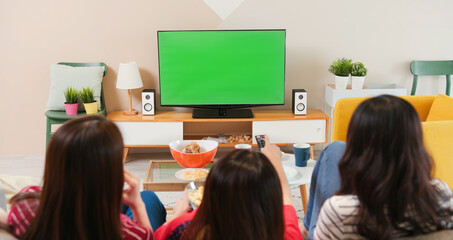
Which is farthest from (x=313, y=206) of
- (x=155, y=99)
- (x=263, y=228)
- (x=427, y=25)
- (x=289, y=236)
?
(x=427, y=25)

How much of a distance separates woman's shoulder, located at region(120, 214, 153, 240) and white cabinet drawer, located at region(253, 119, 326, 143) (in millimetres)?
2673

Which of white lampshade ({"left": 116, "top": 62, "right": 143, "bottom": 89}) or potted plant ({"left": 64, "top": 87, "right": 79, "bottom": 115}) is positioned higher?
white lampshade ({"left": 116, "top": 62, "right": 143, "bottom": 89})

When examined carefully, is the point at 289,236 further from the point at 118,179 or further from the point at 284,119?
the point at 284,119

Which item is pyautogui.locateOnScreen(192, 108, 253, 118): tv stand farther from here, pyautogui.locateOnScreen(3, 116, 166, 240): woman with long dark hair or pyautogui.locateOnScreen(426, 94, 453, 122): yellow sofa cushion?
pyautogui.locateOnScreen(3, 116, 166, 240): woman with long dark hair

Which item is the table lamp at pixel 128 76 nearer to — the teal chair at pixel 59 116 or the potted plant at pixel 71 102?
the teal chair at pixel 59 116

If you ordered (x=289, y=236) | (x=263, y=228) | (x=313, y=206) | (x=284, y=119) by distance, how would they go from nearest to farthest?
(x=263, y=228), (x=289, y=236), (x=313, y=206), (x=284, y=119)

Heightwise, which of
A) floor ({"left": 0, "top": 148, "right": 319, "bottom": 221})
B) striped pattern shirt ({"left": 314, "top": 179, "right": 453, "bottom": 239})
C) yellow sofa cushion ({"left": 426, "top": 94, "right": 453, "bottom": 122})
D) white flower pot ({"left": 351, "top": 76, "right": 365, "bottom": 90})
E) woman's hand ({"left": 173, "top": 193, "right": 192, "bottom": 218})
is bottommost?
floor ({"left": 0, "top": 148, "right": 319, "bottom": 221})

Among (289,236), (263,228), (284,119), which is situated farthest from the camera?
(284,119)

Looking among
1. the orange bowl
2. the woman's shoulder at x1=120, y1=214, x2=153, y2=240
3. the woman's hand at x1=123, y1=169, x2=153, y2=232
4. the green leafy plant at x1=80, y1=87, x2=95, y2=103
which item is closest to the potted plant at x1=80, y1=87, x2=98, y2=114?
the green leafy plant at x1=80, y1=87, x2=95, y2=103

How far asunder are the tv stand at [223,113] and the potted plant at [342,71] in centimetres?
81

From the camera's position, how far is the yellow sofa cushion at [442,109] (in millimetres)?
2910

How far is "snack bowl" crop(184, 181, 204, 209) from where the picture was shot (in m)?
1.83

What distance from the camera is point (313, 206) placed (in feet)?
6.46

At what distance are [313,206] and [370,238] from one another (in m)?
0.70
